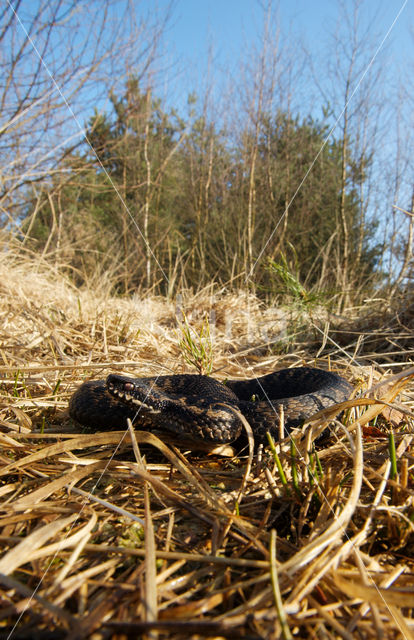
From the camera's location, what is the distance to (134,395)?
2051 mm

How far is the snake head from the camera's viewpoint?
2.02m

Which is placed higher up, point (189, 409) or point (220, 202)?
point (220, 202)

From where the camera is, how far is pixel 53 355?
125 inches

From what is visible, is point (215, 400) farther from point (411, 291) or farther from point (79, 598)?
point (411, 291)

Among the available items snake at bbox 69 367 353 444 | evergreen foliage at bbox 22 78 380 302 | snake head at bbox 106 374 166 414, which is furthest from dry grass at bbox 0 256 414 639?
evergreen foliage at bbox 22 78 380 302

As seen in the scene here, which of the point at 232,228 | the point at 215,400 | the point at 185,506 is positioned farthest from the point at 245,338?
the point at 232,228

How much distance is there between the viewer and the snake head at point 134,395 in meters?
2.02

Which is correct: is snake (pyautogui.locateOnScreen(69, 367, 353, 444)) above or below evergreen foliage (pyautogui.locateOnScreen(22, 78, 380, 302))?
below

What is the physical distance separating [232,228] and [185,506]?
14617 millimetres

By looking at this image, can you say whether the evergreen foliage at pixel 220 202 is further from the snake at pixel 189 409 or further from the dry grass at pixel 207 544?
the dry grass at pixel 207 544

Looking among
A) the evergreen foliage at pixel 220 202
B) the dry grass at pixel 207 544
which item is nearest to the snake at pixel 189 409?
the dry grass at pixel 207 544

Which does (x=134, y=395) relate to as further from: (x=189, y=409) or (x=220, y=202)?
(x=220, y=202)

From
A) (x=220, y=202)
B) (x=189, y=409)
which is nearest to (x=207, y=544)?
(x=189, y=409)

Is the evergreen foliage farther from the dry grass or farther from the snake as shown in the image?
the dry grass
